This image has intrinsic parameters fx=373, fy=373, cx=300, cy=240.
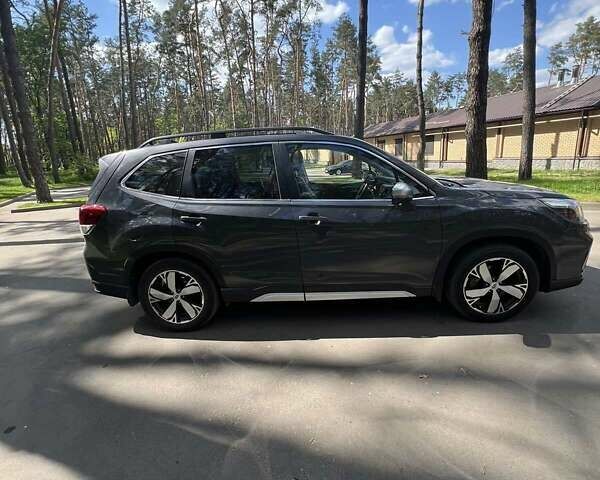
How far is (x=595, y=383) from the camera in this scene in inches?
106

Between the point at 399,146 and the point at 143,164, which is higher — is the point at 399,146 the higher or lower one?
the higher one

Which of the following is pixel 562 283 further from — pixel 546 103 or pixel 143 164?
pixel 546 103

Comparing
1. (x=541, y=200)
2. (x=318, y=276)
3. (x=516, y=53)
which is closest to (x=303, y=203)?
(x=318, y=276)

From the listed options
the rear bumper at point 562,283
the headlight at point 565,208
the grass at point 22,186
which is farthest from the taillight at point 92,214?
the grass at point 22,186

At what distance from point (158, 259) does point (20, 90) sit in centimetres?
1298

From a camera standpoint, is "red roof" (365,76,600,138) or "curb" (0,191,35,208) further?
"red roof" (365,76,600,138)

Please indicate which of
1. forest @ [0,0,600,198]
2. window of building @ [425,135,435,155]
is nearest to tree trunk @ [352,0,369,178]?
forest @ [0,0,600,198]

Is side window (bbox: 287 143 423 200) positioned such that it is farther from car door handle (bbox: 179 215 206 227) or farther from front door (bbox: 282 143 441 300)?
car door handle (bbox: 179 215 206 227)

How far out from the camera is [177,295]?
11.8 feet

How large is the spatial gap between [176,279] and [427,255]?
93.2 inches

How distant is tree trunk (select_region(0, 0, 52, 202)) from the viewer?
39.7 ft

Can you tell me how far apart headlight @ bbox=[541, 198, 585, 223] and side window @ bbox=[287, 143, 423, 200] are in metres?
1.24

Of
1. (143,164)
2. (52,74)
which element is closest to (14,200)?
(52,74)

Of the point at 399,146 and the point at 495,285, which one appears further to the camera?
the point at 399,146
